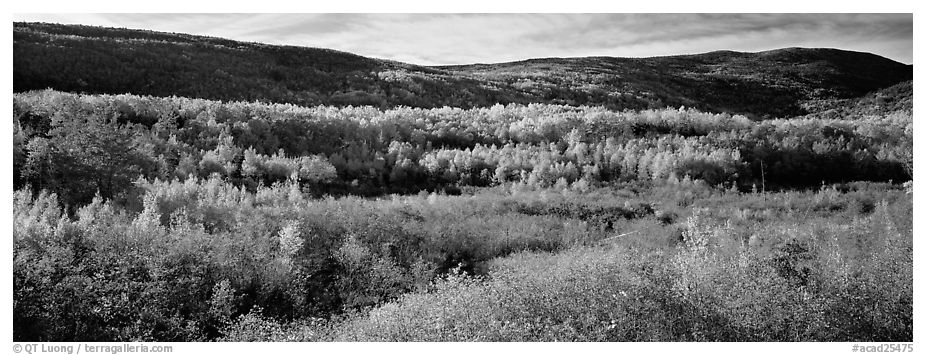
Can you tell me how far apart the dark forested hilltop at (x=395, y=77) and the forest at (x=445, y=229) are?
688 cm

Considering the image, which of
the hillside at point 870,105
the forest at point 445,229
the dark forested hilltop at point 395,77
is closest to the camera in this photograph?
the forest at point 445,229

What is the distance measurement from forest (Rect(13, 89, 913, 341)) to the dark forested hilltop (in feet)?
22.6

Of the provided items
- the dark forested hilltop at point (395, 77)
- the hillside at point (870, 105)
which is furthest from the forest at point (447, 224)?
the dark forested hilltop at point (395, 77)

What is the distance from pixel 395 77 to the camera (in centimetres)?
3050

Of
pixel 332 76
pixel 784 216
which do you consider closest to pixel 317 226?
pixel 784 216

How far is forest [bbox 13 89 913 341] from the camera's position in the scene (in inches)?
231

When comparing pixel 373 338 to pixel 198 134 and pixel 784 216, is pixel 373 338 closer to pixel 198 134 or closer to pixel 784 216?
pixel 784 216

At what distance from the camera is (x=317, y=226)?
26.2ft

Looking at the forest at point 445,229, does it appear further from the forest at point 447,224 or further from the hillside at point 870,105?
the hillside at point 870,105

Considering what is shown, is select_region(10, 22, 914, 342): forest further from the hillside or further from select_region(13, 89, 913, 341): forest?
the hillside

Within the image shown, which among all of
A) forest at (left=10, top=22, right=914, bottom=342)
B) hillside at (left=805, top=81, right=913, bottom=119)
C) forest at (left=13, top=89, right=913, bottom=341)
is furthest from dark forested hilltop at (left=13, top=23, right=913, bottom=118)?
forest at (left=13, top=89, right=913, bottom=341)

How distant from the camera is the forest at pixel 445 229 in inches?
231

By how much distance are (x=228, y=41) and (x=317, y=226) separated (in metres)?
28.1

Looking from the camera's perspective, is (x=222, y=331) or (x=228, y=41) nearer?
(x=222, y=331)
